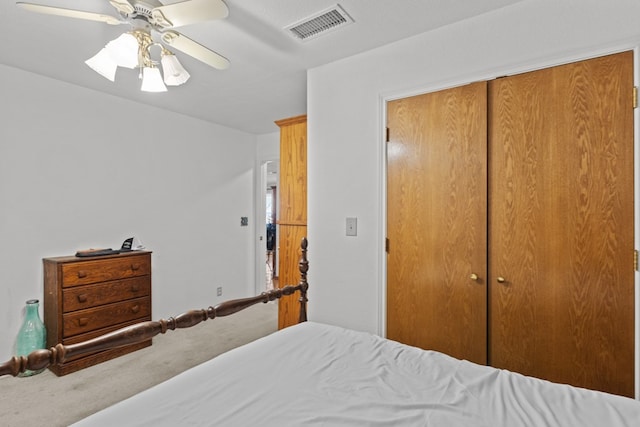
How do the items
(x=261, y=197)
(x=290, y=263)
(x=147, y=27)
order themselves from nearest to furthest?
1. (x=147, y=27)
2. (x=290, y=263)
3. (x=261, y=197)

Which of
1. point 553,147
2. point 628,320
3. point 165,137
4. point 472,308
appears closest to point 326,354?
point 472,308

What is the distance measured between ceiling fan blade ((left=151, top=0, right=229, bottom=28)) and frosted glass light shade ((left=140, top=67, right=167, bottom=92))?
278 millimetres

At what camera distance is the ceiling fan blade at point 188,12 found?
1.40m

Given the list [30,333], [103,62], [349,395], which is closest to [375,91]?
[103,62]

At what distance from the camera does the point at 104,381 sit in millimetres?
2557

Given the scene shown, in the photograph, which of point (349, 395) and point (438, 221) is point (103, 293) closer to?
point (349, 395)

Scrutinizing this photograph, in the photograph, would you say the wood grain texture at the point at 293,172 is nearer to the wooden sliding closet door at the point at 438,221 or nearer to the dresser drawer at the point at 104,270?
the wooden sliding closet door at the point at 438,221

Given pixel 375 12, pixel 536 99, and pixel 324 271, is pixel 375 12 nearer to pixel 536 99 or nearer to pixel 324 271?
pixel 536 99

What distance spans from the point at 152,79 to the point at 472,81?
185 centimetres

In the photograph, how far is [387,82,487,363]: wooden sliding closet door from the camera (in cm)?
194

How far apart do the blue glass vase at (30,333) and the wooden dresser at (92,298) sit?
8 centimetres

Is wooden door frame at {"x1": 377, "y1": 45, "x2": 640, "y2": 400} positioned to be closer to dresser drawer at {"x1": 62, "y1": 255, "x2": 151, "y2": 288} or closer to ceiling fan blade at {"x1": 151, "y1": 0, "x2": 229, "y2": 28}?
ceiling fan blade at {"x1": 151, "y1": 0, "x2": 229, "y2": 28}

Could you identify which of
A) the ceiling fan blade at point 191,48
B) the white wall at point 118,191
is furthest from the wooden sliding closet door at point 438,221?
the white wall at point 118,191

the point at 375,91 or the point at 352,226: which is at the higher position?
the point at 375,91
